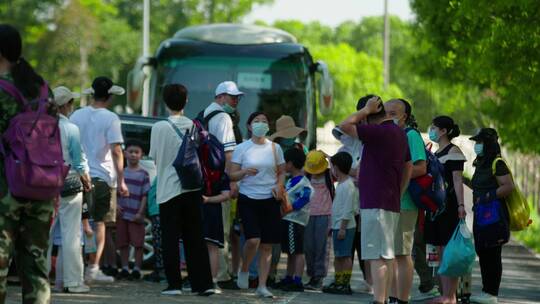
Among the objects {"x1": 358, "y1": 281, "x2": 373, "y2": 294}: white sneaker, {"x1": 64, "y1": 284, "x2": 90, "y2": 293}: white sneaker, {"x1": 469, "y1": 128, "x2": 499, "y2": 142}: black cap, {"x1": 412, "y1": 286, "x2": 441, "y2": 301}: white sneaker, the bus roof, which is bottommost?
{"x1": 358, "y1": 281, "x2": 373, "y2": 294}: white sneaker

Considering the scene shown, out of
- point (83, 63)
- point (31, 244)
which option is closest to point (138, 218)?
point (31, 244)

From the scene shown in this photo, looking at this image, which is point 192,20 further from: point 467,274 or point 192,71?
point 467,274

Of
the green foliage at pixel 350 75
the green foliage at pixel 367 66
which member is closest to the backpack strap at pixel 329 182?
the green foliage at pixel 367 66

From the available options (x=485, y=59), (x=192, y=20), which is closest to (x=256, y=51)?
(x=485, y=59)

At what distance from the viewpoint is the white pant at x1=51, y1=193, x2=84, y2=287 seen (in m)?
13.5

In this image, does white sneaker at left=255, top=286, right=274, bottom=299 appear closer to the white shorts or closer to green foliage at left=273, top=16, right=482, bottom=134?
the white shorts

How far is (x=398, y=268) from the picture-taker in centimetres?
1237

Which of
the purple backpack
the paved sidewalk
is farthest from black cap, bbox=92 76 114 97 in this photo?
the purple backpack

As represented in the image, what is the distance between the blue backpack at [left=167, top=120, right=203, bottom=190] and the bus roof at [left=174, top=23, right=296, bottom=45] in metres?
8.82

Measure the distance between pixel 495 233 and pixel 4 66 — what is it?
6.42m

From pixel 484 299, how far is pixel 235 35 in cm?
921

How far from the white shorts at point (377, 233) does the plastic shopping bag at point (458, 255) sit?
1.66 meters

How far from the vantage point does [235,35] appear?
22547mm

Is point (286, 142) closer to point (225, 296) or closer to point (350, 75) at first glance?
point (225, 296)
